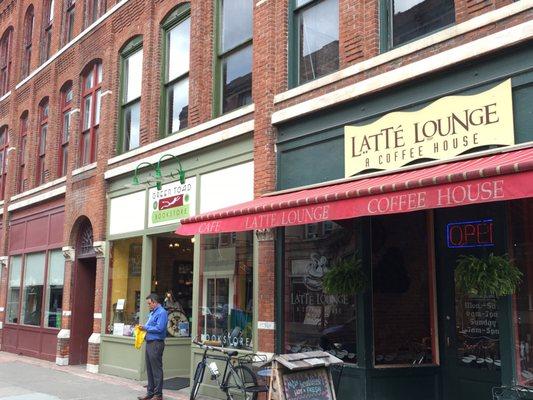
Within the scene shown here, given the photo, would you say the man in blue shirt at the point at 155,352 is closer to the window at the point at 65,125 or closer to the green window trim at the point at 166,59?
the green window trim at the point at 166,59

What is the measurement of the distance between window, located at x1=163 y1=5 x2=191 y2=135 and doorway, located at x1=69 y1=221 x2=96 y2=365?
4.32 metres

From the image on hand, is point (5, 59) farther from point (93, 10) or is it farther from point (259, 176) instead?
point (259, 176)

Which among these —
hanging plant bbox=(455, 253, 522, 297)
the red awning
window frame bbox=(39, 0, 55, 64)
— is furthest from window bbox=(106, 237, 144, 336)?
window frame bbox=(39, 0, 55, 64)

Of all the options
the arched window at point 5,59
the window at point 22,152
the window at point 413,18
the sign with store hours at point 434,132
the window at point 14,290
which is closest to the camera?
the sign with store hours at point 434,132

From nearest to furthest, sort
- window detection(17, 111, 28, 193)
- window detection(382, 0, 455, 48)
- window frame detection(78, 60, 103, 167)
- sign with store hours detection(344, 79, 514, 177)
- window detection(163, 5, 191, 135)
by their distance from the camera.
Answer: sign with store hours detection(344, 79, 514, 177)
window detection(382, 0, 455, 48)
window detection(163, 5, 191, 135)
window frame detection(78, 60, 103, 167)
window detection(17, 111, 28, 193)

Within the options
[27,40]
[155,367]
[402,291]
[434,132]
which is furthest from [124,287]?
[27,40]

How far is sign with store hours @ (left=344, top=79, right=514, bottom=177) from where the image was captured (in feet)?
21.6

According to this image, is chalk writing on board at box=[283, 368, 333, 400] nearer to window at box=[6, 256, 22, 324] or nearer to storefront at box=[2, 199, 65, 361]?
storefront at box=[2, 199, 65, 361]

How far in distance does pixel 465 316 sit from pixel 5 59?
65.0ft

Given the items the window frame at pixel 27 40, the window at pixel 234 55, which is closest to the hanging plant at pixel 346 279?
the window at pixel 234 55

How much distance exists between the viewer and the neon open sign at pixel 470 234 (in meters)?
7.44

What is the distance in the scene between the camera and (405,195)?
19.9 feet

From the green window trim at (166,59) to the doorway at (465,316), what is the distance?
21.2ft

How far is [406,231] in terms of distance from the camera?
8508 mm
